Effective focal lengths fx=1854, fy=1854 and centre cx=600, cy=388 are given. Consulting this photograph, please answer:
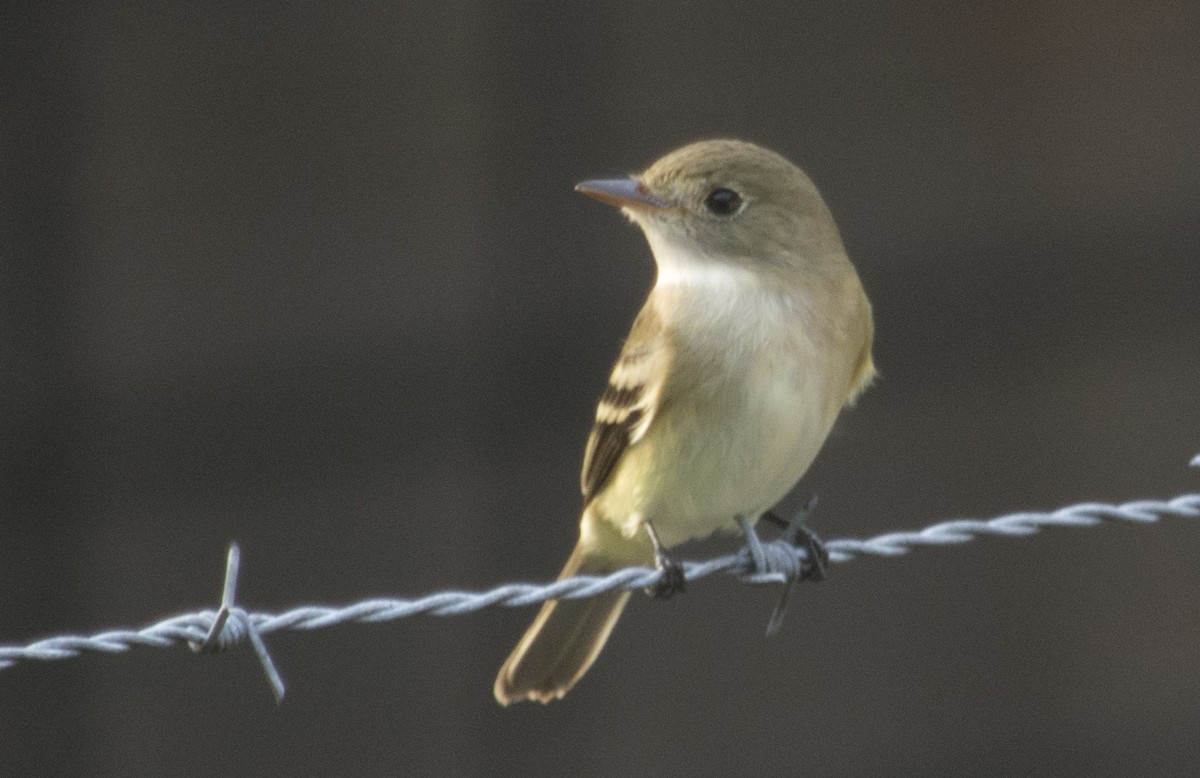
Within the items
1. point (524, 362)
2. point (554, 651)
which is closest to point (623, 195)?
point (554, 651)

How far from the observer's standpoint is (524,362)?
7.45 meters

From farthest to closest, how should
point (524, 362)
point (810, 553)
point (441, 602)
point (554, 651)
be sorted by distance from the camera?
point (524, 362), point (554, 651), point (810, 553), point (441, 602)

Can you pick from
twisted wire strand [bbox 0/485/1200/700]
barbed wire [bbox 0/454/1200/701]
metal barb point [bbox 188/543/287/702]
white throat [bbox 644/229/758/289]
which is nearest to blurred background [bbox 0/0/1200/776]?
white throat [bbox 644/229/758/289]

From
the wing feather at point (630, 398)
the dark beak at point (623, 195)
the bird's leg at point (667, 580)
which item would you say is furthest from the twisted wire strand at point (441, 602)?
the dark beak at point (623, 195)

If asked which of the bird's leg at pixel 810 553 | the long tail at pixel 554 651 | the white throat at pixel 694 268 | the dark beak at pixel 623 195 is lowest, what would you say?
the long tail at pixel 554 651

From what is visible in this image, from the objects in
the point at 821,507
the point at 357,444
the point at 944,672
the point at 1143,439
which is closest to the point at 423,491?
the point at 357,444

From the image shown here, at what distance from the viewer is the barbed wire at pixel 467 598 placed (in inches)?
123

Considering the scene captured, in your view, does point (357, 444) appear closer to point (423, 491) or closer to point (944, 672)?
point (423, 491)

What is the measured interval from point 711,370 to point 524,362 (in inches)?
118

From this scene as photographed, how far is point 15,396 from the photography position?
7.16m

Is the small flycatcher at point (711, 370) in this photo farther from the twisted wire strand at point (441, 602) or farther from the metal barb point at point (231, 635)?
the metal barb point at point (231, 635)

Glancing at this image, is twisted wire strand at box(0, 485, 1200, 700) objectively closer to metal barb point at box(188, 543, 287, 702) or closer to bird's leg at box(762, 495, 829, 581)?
metal barb point at box(188, 543, 287, 702)

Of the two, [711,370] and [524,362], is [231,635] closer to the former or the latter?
[711,370]

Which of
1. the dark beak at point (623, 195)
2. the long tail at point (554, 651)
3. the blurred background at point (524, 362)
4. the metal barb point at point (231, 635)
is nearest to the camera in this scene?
the metal barb point at point (231, 635)
